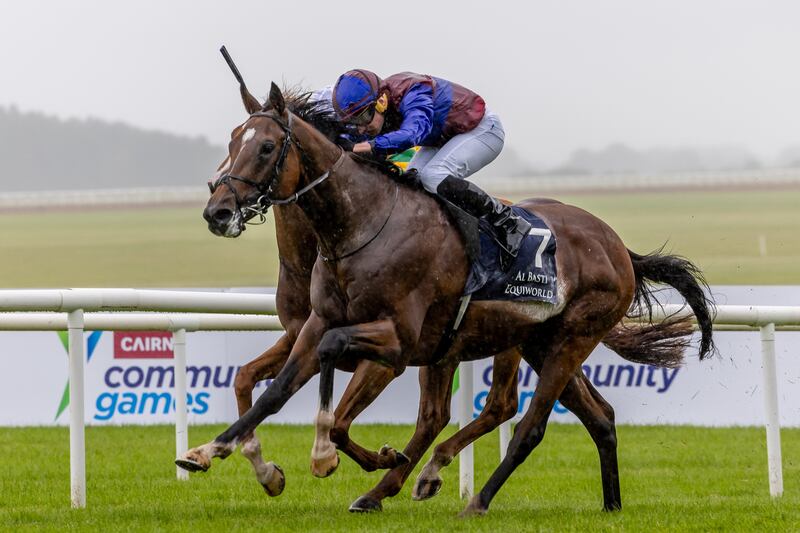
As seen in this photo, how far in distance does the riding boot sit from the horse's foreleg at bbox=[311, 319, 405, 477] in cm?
A: 66

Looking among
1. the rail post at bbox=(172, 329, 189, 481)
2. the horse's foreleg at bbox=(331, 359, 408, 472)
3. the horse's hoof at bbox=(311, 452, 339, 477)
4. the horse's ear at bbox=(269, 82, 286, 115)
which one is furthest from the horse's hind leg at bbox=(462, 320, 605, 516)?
the rail post at bbox=(172, 329, 189, 481)

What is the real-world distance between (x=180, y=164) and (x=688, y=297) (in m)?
9.79

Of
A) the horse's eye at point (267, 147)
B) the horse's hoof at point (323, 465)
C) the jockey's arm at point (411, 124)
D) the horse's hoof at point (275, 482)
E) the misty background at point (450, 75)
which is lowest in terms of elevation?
the horse's hoof at point (275, 482)

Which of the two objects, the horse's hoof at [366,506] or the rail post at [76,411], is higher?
the rail post at [76,411]

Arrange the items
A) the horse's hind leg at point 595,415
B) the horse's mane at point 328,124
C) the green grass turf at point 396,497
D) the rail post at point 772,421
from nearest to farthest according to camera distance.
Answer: the green grass turf at point 396,497 < the horse's mane at point 328,124 < the horse's hind leg at point 595,415 < the rail post at point 772,421

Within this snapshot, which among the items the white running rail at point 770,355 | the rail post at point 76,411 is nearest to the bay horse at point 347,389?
the white running rail at point 770,355

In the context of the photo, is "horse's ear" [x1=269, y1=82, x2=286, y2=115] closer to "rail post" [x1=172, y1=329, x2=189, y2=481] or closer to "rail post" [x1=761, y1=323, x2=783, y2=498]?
"rail post" [x1=172, y1=329, x2=189, y2=481]

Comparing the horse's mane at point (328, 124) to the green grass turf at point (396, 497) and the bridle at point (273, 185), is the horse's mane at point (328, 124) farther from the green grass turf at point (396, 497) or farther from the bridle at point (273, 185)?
the green grass turf at point (396, 497)

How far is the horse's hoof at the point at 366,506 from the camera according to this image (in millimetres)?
5242

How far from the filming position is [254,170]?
4.70 meters

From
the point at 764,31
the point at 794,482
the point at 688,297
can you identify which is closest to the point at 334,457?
the point at 688,297

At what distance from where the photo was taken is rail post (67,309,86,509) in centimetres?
512

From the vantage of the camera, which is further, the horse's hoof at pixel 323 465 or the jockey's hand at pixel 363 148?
the jockey's hand at pixel 363 148

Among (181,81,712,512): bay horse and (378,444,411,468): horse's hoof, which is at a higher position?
(181,81,712,512): bay horse
